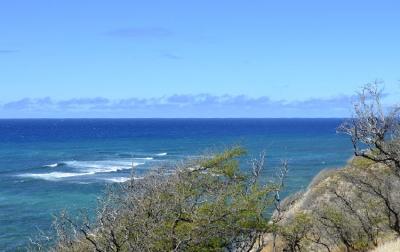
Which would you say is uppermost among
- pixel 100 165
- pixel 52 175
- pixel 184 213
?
pixel 184 213

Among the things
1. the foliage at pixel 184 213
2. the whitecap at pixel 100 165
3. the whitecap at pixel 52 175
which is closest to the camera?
the foliage at pixel 184 213

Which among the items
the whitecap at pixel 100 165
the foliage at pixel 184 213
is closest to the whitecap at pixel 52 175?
the whitecap at pixel 100 165

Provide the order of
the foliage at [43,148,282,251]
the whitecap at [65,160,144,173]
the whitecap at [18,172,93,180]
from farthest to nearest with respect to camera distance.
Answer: the whitecap at [65,160,144,173], the whitecap at [18,172,93,180], the foliage at [43,148,282,251]

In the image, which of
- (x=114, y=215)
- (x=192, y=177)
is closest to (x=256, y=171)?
Result: (x=192, y=177)

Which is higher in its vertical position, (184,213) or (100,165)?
(184,213)

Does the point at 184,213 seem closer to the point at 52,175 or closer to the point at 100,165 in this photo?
the point at 52,175

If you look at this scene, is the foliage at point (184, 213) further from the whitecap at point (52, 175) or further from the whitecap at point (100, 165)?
the whitecap at point (100, 165)

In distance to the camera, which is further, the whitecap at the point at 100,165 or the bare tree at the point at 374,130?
the whitecap at the point at 100,165

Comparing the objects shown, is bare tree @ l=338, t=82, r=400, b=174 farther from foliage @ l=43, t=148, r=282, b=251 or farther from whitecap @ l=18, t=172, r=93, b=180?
whitecap @ l=18, t=172, r=93, b=180

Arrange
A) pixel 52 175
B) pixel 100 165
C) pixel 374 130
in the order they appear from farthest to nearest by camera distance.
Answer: pixel 100 165, pixel 52 175, pixel 374 130

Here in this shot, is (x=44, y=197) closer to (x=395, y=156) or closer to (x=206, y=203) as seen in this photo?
(x=206, y=203)

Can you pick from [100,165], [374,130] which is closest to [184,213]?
[374,130]

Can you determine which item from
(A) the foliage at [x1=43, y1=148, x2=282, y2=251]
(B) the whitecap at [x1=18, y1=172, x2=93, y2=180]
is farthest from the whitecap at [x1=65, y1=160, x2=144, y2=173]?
(A) the foliage at [x1=43, y1=148, x2=282, y2=251]

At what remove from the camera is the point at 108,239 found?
18422mm
